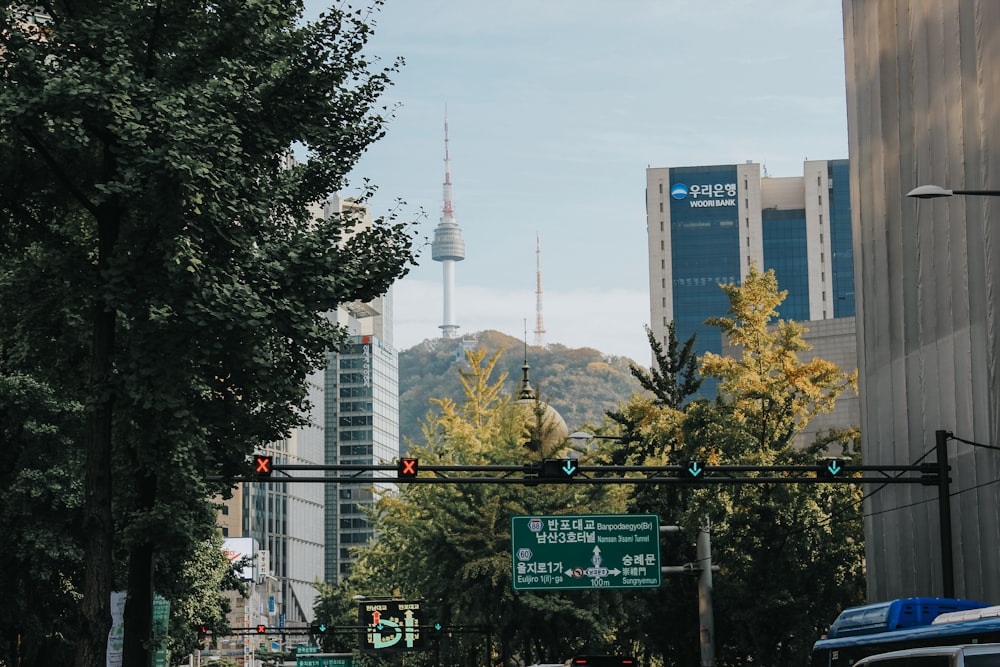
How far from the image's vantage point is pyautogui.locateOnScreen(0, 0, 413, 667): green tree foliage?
69.5 ft

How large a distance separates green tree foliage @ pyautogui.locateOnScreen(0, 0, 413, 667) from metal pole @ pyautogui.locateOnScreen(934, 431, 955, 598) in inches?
568

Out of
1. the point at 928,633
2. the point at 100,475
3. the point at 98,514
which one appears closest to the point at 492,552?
the point at 100,475

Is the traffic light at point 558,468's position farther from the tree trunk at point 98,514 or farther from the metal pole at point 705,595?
the tree trunk at point 98,514

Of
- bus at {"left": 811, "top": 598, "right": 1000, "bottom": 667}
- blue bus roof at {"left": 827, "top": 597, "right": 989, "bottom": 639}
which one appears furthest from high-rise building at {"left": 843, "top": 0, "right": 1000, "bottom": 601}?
blue bus roof at {"left": 827, "top": 597, "right": 989, "bottom": 639}

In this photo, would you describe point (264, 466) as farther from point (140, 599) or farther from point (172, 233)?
point (172, 233)

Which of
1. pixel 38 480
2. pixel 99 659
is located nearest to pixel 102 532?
pixel 99 659

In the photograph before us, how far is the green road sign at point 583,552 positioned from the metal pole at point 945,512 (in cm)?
Answer: 1110

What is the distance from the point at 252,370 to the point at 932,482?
56.2 feet

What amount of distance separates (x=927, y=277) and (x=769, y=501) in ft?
30.6

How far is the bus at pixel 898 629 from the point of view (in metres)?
18.8

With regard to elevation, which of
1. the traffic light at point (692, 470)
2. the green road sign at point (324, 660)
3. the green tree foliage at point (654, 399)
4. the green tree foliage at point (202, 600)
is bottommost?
the green road sign at point (324, 660)

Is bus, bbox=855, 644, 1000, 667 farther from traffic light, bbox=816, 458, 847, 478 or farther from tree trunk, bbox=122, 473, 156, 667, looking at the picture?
traffic light, bbox=816, 458, 847, 478

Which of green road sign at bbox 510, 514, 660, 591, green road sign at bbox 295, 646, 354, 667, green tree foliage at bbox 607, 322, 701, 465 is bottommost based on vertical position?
green road sign at bbox 295, 646, 354, 667

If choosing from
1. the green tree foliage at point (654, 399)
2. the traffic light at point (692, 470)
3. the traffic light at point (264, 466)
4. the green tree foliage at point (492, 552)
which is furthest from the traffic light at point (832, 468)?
the green tree foliage at point (492, 552)
